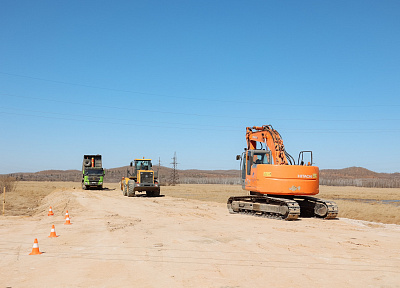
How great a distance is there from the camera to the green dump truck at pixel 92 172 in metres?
46.4

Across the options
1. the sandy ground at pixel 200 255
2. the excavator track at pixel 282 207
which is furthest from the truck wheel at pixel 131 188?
the sandy ground at pixel 200 255

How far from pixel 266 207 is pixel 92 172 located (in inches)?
1295

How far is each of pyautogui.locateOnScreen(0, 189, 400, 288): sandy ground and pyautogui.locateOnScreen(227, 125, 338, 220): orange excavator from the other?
1.69 m

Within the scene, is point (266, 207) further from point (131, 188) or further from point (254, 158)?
point (131, 188)

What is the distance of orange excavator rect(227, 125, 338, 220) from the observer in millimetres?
17359

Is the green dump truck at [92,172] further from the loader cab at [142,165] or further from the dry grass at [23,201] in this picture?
the loader cab at [142,165]

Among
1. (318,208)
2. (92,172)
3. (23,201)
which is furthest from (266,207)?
(92,172)

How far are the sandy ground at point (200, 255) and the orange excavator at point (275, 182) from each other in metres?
1.69

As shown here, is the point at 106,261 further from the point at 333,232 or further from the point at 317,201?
the point at 317,201

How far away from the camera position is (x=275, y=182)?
57.3 ft

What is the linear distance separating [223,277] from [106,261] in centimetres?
305

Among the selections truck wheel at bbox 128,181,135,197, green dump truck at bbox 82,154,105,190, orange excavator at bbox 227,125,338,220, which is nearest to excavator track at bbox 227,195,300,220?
orange excavator at bbox 227,125,338,220

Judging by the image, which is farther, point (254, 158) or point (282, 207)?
point (254, 158)

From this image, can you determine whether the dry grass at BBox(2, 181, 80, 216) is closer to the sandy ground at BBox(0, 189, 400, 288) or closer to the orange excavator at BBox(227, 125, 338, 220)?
the sandy ground at BBox(0, 189, 400, 288)
